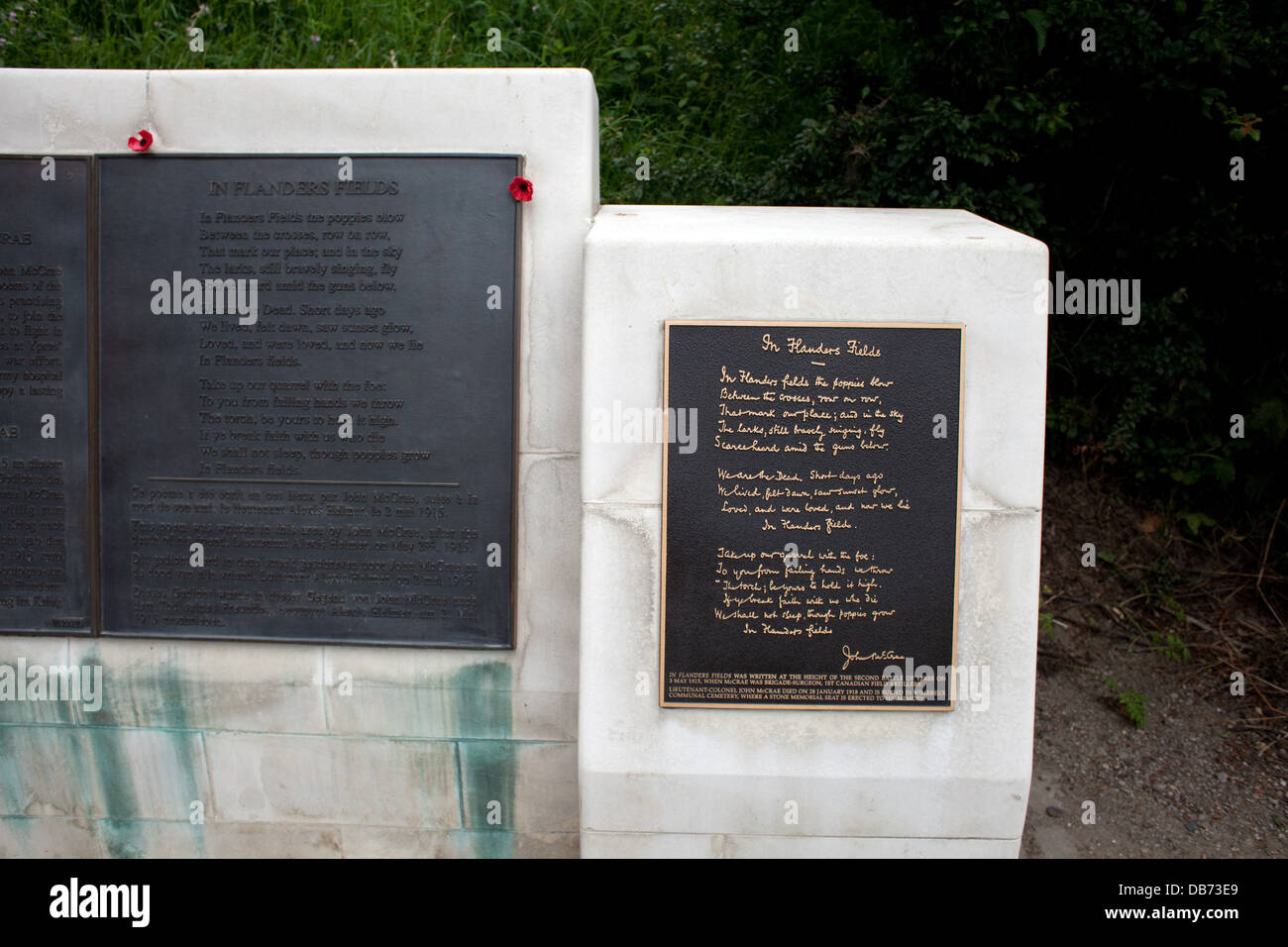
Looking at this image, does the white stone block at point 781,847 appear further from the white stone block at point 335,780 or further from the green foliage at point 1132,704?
the green foliage at point 1132,704

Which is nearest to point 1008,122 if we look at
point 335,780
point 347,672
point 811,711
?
point 811,711

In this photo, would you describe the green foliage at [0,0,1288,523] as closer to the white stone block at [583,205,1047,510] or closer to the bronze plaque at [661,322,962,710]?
the white stone block at [583,205,1047,510]

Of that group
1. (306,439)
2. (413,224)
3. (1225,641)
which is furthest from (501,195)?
(1225,641)

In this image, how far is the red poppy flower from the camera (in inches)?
168

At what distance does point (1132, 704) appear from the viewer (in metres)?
5.95

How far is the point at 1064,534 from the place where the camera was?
23.0 ft

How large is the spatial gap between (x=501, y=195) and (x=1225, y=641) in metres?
5.50

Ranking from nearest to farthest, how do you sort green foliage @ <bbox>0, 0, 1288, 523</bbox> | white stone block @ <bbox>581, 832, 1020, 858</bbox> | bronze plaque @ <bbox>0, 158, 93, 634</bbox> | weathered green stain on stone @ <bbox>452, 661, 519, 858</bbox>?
white stone block @ <bbox>581, 832, 1020, 858</bbox>
bronze plaque @ <bbox>0, 158, 93, 634</bbox>
weathered green stain on stone @ <bbox>452, 661, 519, 858</bbox>
green foliage @ <bbox>0, 0, 1288, 523</bbox>

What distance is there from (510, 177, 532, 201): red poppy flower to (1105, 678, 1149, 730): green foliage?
468 centimetres

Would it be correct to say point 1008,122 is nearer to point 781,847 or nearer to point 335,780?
point 781,847

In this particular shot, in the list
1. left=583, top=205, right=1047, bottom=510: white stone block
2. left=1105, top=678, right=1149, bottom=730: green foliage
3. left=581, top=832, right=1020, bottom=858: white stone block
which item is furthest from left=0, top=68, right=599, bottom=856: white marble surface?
left=1105, top=678, right=1149, bottom=730: green foliage

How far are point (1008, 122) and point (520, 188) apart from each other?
3.26m

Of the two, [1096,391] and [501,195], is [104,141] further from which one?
[1096,391]

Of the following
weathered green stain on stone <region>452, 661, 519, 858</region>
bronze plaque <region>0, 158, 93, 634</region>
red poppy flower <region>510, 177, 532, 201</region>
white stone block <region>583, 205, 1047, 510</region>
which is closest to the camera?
white stone block <region>583, 205, 1047, 510</region>
